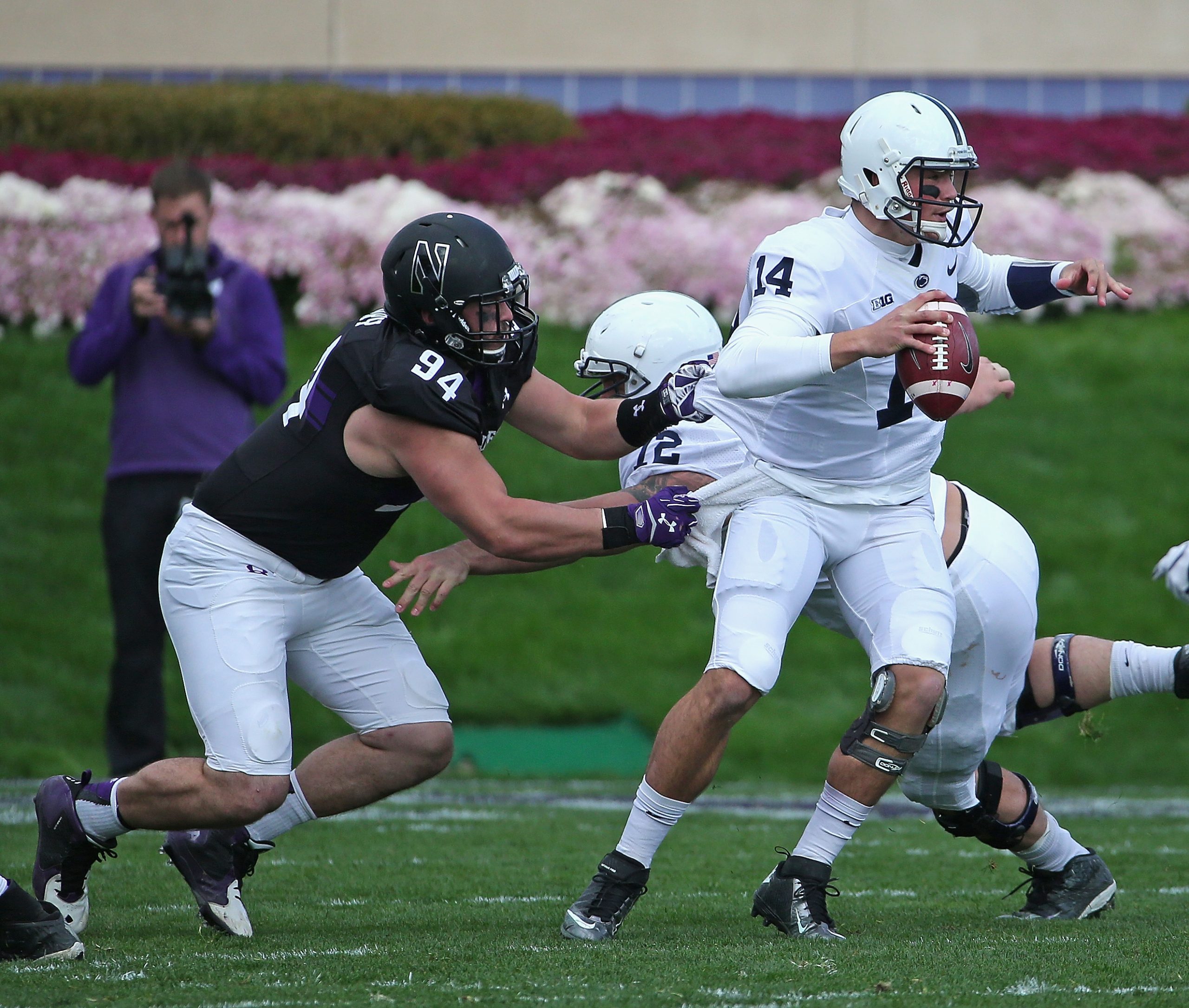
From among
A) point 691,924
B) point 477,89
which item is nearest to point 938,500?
point 691,924

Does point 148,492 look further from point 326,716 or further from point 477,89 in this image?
point 477,89

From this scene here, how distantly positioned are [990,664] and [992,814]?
392 mm

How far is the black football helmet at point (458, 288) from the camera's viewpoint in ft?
→ 12.3

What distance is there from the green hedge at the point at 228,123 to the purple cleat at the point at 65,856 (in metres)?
8.29

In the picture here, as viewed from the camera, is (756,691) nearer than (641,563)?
Yes

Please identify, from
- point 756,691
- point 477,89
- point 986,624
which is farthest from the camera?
point 477,89

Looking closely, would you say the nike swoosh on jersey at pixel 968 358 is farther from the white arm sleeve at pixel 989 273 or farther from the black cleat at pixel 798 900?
the black cleat at pixel 798 900

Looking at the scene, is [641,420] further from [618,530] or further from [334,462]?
[334,462]

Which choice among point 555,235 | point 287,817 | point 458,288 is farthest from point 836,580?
point 555,235

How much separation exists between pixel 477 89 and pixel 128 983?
48.0 ft

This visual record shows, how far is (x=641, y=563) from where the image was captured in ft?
30.7

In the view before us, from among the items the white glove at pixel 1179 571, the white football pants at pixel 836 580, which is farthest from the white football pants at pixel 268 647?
the white glove at pixel 1179 571

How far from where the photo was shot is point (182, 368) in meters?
6.45

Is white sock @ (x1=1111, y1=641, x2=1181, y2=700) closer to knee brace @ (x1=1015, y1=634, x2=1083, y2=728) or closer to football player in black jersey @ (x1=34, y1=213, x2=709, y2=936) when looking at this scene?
knee brace @ (x1=1015, y1=634, x2=1083, y2=728)
